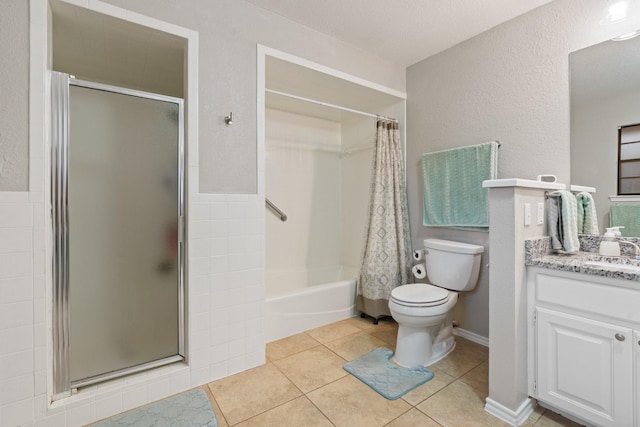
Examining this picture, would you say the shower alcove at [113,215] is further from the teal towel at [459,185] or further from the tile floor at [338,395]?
the teal towel at [459,185]

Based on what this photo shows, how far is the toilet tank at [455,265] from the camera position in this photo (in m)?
2.09

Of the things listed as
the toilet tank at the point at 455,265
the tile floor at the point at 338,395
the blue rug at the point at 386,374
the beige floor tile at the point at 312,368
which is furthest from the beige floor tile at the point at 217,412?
the toilet tank at the point at 455,265

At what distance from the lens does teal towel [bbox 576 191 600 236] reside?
168 centimetres

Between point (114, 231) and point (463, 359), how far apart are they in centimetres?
232

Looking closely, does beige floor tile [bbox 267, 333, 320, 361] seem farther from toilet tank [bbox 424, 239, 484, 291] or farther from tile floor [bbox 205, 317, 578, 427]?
toilet tank [bbox 424, 239, 484, 291]

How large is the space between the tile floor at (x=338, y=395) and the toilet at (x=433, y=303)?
133 mm

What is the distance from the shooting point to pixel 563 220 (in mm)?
1540

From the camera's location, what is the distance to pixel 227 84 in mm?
1813

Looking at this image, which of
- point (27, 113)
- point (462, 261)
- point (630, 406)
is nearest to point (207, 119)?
point (27, 113)

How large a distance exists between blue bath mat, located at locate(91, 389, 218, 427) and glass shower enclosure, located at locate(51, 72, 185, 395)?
205mm

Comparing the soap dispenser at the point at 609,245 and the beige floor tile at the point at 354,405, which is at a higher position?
the soap dispenser at the point at 609,245

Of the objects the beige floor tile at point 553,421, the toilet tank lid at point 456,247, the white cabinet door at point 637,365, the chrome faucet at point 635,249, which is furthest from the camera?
the toilet tank lid at point 456,247

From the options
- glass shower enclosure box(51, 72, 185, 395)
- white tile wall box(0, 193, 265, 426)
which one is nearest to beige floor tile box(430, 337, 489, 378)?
white tile wall box(0, 193, 265, 426)

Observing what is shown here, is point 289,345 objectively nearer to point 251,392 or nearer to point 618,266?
point 251,392
